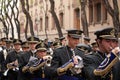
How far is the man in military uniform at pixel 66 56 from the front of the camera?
7.49 m

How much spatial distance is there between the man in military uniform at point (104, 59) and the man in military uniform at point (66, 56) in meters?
1.57

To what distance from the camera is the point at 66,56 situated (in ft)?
25.7

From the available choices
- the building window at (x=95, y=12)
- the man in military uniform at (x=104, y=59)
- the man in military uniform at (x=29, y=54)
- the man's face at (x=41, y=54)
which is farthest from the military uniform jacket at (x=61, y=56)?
the building window at (x=95, y=12)

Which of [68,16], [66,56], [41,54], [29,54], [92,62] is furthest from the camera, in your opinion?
[68,16]

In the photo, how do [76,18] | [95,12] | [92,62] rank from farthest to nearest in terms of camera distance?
1. [76,18]
2. [95,12]
3. [92,62]

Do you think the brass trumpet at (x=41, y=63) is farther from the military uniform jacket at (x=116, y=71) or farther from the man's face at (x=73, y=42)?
the military uniform jacket at (x=116, y=71)

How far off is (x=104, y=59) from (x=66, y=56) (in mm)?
2257

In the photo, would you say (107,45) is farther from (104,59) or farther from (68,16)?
(68,16)

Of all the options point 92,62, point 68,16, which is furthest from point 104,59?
point 68,16

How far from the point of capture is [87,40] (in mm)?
14547

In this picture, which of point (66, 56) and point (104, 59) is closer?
point (104, 59)

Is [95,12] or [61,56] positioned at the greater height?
[95,12]

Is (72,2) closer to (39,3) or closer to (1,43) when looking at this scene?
(39,3)

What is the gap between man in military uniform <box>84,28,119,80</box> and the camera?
16.3 ft
